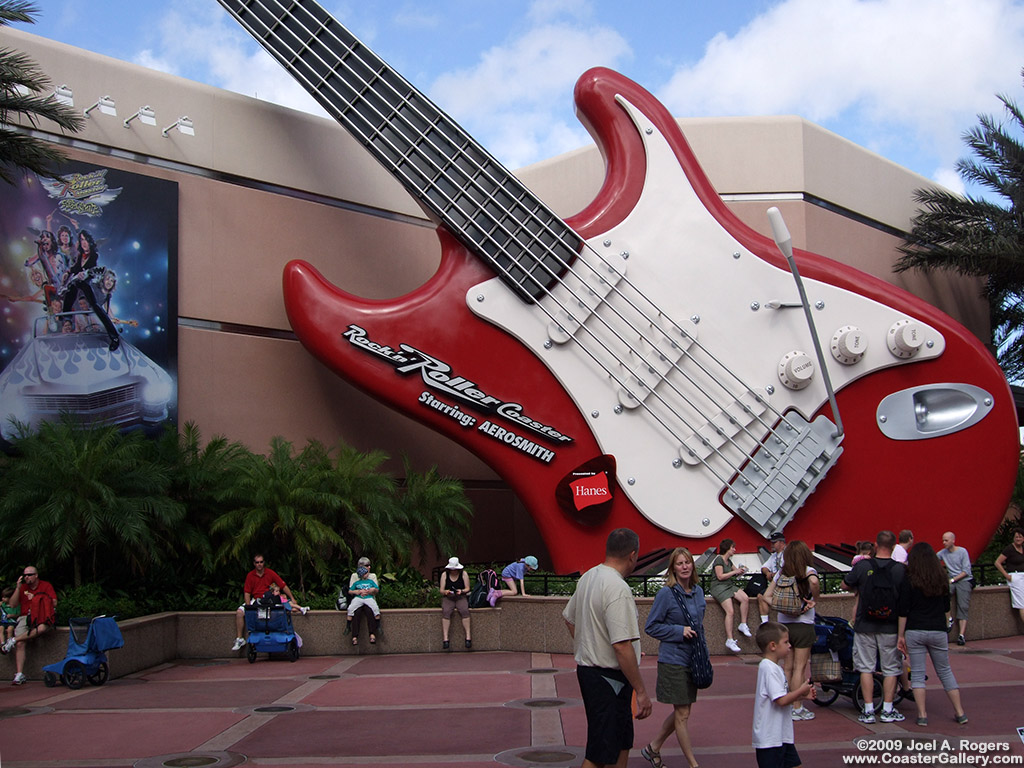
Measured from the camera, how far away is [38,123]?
49.8ft

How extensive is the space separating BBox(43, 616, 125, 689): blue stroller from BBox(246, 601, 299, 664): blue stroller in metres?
1.93

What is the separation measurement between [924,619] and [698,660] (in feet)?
7.23

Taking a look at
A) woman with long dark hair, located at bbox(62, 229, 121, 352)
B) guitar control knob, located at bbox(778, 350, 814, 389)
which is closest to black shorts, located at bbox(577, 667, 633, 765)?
guitar control knob, located at bbox(778, 350, 814, 389)

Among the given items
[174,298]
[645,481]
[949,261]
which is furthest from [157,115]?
[949,261]

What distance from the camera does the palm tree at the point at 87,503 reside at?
12.4 m

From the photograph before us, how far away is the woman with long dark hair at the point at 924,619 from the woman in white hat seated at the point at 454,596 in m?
6.59

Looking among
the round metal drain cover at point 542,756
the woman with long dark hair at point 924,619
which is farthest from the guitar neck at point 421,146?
the round metal drain cover at point 542,756

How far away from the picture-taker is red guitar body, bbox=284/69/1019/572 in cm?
1485

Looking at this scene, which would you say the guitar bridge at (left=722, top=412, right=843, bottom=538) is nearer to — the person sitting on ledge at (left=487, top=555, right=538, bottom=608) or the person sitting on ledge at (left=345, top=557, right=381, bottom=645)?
the person sitting on ledge at (left=487, top=555, right=538, bottom=608)

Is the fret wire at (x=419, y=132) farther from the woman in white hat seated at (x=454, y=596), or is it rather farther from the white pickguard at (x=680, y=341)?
the woman in white hat seated at (x=454, y=596)

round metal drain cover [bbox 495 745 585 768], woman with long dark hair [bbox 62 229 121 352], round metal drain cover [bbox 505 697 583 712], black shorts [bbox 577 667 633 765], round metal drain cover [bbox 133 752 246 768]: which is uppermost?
woman with long dark hair [bbox 62 229 121 352]

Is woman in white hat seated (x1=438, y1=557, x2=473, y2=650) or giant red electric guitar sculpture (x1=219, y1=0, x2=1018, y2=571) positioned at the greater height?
giant red electric guitar sculpture (x1=219, y1=0, x2=1018, y2=571)

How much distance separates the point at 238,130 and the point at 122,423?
18.1 ft

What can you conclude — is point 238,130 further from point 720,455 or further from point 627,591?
point 627,591
